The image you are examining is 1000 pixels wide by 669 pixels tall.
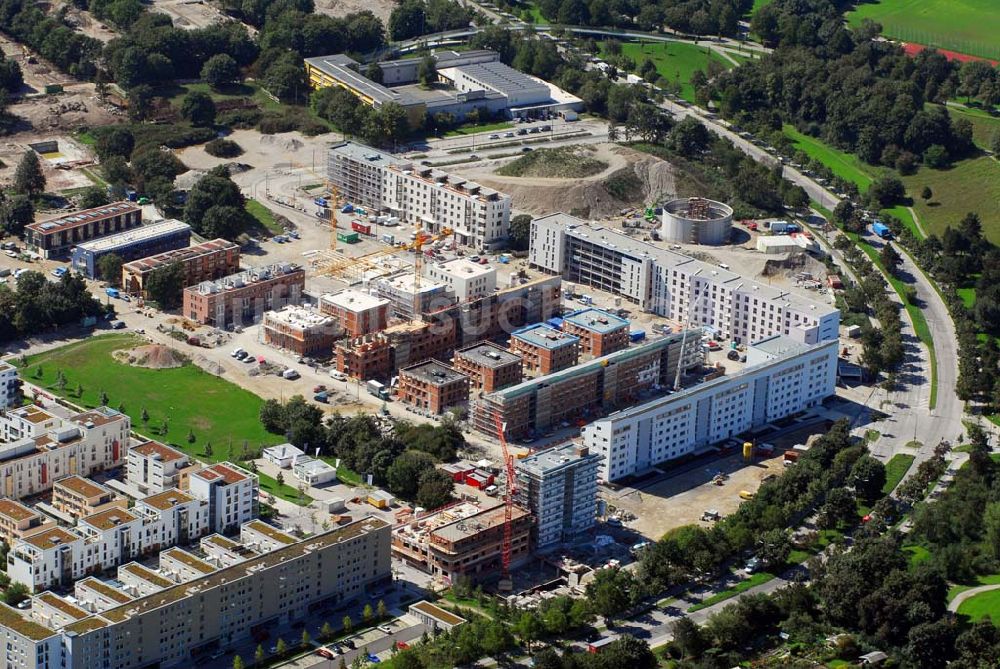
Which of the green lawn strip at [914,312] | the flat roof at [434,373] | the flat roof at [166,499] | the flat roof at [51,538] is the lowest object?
the green lawn strip at [914,312]

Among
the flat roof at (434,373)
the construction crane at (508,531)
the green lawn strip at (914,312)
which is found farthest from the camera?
the green lawn strip at (914,312)

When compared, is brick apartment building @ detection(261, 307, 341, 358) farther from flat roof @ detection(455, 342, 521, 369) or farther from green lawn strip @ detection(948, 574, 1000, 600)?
green lawn strip @ detection(948, 574, 1000, 600)

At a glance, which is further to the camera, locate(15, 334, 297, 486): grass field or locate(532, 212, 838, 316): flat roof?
locate(532, 212, 838, 316): flat roof

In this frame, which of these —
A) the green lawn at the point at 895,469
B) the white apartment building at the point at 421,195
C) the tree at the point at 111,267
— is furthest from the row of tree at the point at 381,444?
the white apartment building at the point at 421,195

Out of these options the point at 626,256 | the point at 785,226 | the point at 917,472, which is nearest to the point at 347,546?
the point at 917,472

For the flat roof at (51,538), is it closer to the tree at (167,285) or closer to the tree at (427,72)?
the tree at (167,285)

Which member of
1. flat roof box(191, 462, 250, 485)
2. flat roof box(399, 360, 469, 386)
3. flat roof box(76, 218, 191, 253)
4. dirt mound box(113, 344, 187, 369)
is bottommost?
dirt mound box(113, 344, 187, 369)

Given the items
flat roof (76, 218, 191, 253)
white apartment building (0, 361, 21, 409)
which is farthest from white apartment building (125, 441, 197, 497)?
flat roof (76, 218, 191, 253)
